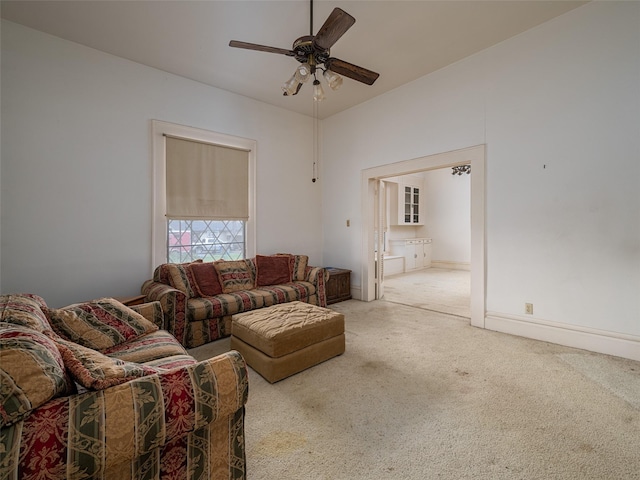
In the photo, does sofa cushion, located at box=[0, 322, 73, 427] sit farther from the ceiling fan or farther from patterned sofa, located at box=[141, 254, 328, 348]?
the ceiling fan

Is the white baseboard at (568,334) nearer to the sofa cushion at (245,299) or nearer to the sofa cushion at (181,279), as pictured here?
the sofa cushion at (245,299)

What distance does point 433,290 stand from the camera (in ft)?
17.9

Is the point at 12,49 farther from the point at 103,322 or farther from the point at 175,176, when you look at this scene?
the point at 103,322

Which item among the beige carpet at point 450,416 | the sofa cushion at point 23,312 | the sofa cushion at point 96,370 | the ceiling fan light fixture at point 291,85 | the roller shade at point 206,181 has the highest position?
the ceiling fan light fixture at point 291,85

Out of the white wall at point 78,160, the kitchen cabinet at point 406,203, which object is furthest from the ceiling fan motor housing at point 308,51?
the kitchen cabinet at point 406,203

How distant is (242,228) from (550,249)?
3798mm

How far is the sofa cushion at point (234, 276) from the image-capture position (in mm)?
3426

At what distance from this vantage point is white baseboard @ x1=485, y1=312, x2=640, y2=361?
252cm

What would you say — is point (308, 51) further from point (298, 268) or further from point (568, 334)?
point (568, 334)

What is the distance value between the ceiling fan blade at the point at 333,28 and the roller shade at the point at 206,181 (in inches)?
92.6

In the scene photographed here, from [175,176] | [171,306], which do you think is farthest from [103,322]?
[175,176]

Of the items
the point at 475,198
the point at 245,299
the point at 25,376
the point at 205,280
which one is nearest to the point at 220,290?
the point at 205,280

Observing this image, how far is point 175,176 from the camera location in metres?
3.71

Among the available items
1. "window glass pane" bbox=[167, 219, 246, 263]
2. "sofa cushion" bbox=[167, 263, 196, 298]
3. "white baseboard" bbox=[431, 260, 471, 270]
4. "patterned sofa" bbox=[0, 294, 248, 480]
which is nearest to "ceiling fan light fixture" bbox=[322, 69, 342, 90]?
"patterned sofa" bbox=[0, 294, 248, 480]
